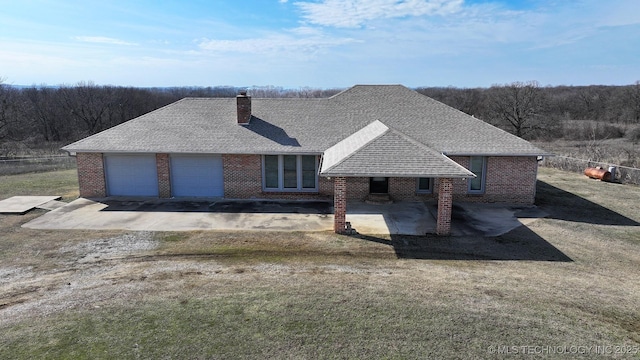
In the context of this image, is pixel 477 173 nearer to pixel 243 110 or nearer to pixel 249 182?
pixel 249 182

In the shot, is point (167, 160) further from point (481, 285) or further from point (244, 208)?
point (481, 285)

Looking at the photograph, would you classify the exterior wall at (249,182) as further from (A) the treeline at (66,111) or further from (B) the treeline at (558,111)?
(A) the treeline at (66,111)

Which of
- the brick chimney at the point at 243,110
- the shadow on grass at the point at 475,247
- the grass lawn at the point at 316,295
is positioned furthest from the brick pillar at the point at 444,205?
the brick chimney at the point at 243,110

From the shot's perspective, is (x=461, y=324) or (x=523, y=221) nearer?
(x=461, y=324)

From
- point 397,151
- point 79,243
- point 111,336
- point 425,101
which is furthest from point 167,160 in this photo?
point 425,101

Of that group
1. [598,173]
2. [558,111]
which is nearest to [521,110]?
[598,173]

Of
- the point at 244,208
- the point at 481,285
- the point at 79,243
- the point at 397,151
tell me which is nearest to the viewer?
the point at 481,285

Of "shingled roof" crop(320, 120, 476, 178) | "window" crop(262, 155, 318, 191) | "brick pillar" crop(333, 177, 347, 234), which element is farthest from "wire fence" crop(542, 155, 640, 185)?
"brick pillar" crop(333, 177, 347, 234)
